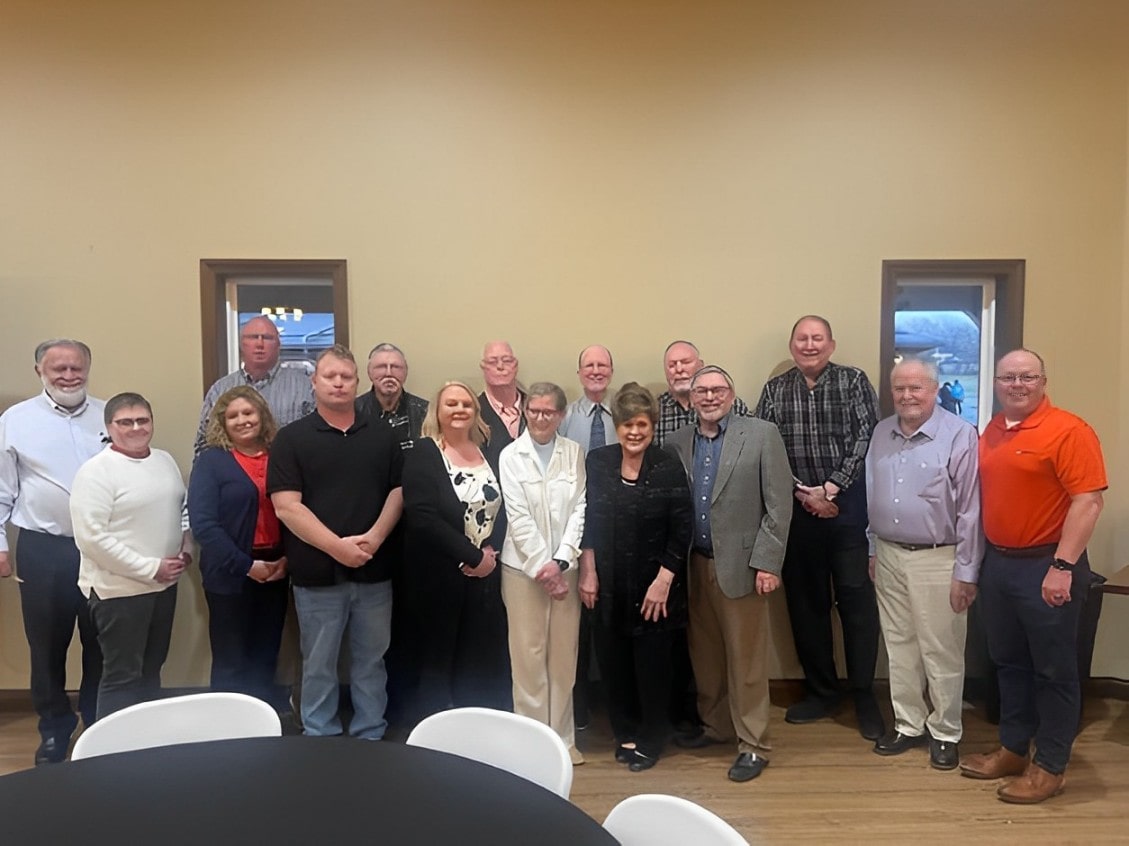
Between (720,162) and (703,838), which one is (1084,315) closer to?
(720,162)

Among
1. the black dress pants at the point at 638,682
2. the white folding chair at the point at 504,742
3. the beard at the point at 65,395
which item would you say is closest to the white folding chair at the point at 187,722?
the white folding chair at the point at 504,742

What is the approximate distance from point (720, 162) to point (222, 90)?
264 cm

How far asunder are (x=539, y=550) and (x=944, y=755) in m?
1.98

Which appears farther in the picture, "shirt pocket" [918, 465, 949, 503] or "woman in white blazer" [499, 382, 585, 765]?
"shirt pocket" [918, 465, 949, 503]

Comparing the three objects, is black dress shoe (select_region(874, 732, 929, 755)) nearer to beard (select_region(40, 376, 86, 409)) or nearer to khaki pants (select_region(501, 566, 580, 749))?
khaki pants (select_region(501, 566, 580, 749))

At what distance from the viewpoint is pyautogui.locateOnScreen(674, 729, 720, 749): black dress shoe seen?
3.30 meters

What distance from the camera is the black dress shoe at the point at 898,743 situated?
329cm

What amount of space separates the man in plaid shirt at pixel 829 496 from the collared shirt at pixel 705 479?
0.69 meters

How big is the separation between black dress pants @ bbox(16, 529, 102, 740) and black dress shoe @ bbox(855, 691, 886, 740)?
363 cm

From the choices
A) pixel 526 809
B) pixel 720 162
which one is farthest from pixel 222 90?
pixel 526 809

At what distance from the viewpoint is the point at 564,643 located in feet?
10.1

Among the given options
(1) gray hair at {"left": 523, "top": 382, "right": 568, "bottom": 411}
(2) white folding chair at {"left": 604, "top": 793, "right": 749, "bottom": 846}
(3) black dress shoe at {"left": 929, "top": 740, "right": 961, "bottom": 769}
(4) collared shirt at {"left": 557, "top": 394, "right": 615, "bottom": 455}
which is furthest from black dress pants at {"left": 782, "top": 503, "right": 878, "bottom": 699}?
(2) white folding chair at {"left": 604, "top": 793, "right": 749, "bottom": 846}

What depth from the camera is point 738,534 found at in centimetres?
298

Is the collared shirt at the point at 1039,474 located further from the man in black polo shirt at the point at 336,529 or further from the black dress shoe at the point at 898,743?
the man in black polo shirt at the point at 336,529
